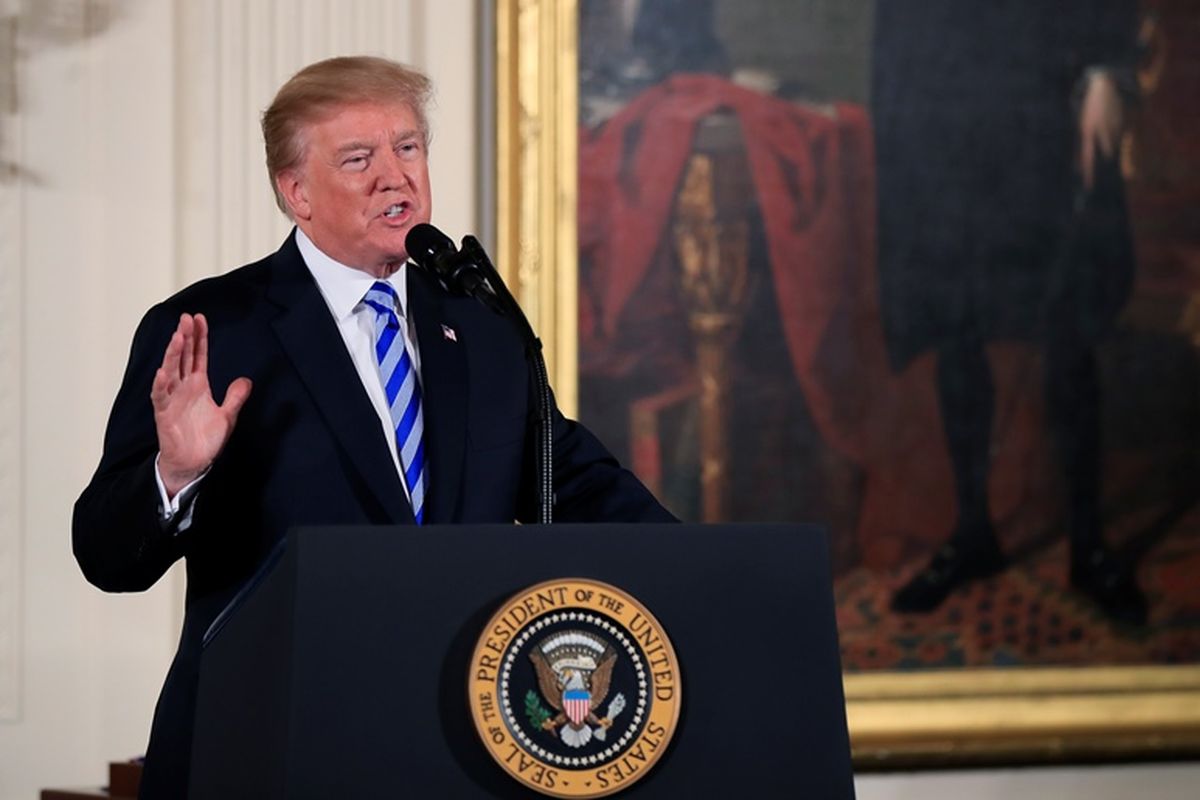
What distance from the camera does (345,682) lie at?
5.46 ft

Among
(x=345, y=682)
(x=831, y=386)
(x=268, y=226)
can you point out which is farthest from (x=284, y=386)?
(x=831, y=386)

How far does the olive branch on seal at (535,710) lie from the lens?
5.57 feet

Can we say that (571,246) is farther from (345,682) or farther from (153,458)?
(345,682)

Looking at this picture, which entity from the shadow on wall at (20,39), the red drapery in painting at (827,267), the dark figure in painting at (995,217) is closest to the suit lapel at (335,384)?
the shadow on wall at (20,39)

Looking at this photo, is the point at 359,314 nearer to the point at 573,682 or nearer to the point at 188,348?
the point at 188,348

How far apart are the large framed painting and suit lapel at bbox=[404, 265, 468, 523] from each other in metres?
2.00

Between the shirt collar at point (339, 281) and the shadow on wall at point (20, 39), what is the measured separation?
2.04 meters

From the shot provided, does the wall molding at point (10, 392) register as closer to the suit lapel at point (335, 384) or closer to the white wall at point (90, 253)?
the white wall at point (90, 253)

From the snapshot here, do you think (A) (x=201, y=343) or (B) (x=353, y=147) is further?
(B) (x=353, y=147)

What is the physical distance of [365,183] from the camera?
2514 mm

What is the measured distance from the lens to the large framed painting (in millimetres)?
4711

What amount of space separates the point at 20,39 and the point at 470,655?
3.14 meters

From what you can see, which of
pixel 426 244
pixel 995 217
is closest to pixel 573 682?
pixel 426 244

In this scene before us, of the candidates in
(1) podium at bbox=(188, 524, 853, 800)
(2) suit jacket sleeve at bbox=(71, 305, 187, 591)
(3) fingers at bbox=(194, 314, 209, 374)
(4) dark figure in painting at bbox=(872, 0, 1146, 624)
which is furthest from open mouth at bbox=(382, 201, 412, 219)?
(4) dark figure in painting at bbox=(872, 0, 1146, 624)
